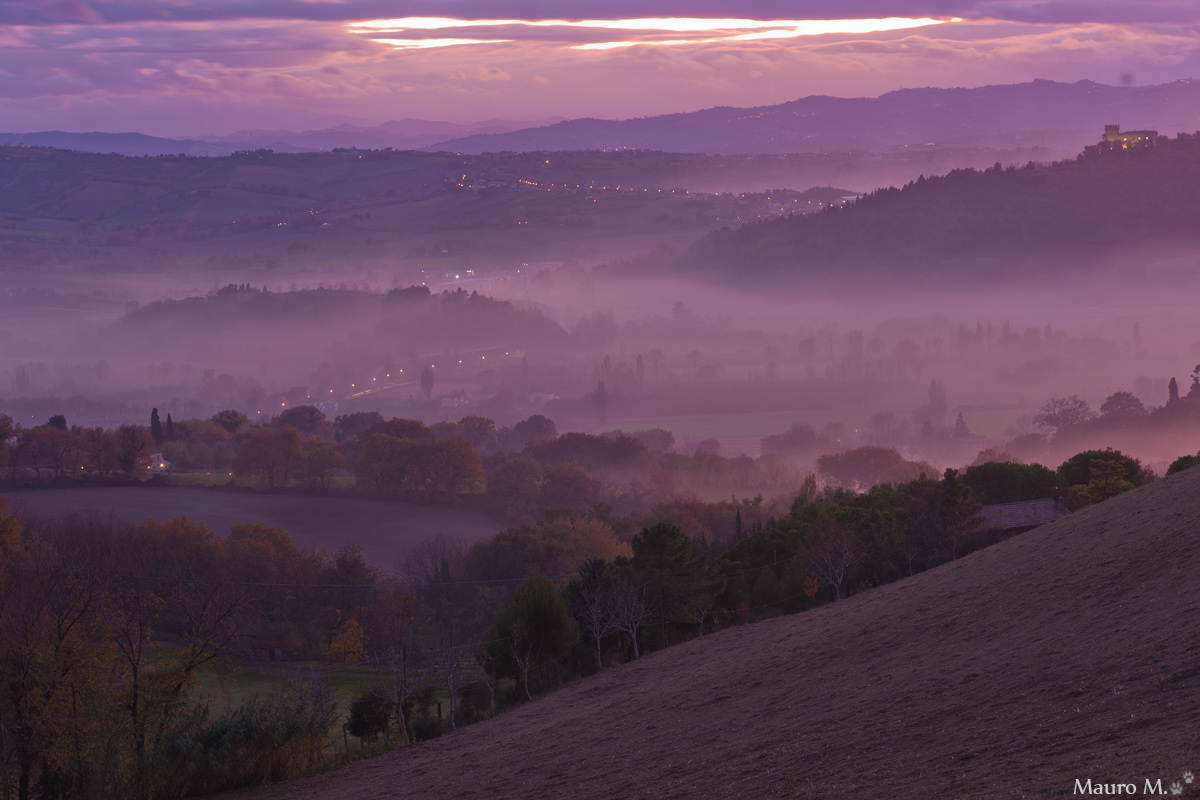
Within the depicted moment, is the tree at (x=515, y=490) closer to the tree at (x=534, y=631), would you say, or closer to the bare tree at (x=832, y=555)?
the bare tree at (x=832, y=555)

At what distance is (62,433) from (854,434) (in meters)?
133

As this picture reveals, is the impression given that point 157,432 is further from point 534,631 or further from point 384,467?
point 534,631

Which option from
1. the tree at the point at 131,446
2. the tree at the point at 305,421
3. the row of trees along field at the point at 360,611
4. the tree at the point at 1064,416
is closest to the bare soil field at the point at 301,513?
the tree at the point at 131,446

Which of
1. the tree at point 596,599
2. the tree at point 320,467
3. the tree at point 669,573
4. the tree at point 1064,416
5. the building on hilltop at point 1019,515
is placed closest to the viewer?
the tree at point 596,599

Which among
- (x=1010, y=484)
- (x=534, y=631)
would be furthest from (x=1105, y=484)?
(x=534, y=631)

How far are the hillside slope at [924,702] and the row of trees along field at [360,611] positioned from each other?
3.50 meters

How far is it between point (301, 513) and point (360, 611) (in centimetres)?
3805

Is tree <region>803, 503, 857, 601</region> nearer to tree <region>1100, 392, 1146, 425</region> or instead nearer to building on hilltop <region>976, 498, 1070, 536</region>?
building on hilltop <region>976, 498, 1070, 536</region>

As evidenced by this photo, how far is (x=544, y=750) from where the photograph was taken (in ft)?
76.8

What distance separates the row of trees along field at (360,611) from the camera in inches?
987

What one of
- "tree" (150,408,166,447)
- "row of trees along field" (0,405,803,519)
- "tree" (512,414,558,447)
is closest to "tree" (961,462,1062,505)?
"row of trees along field" (0,405,803,519)

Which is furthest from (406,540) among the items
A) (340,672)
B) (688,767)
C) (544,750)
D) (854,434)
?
(854,434)

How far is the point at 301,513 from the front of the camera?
9712 centimetres

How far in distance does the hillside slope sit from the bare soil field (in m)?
56.3
